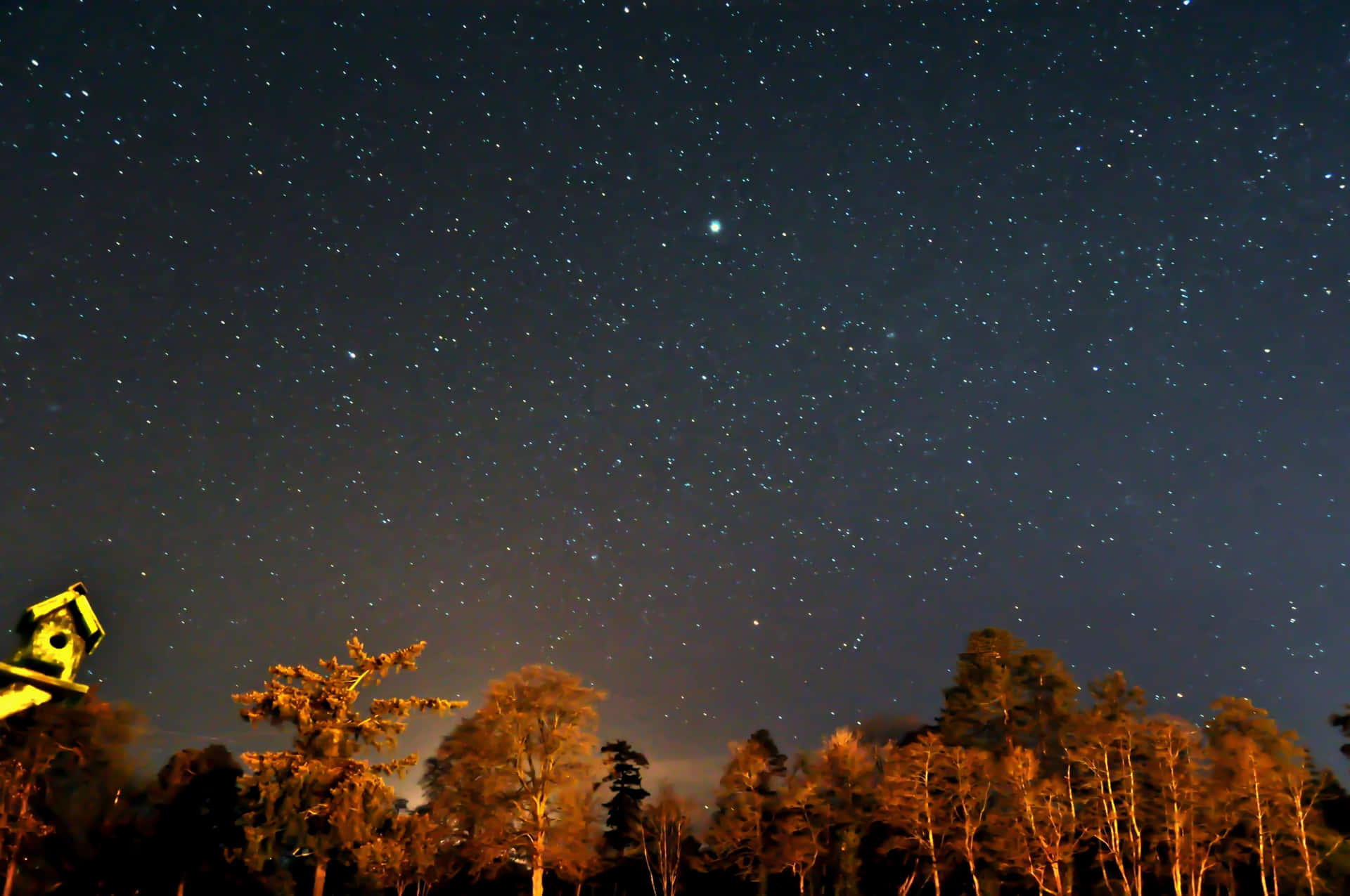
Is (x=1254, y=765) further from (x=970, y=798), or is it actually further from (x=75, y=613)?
(x=75, y=613)

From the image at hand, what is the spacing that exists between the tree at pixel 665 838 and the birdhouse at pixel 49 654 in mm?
49991

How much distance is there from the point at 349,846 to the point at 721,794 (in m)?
26.4

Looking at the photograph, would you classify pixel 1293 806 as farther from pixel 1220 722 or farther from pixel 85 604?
pixel 85 604

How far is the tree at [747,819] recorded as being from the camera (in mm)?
46531

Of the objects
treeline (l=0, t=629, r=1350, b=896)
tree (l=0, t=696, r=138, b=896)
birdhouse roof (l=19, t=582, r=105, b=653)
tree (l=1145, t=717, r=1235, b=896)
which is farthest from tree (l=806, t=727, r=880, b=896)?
birdhouse roof (l=19, t=582, r=105, b=653)

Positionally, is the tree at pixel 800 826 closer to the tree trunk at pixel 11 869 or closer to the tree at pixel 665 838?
the tree at pixel 665 838

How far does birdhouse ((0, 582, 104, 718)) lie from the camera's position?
187 inches

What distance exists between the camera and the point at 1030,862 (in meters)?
36.6

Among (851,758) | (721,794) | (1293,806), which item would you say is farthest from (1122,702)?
(721,794)

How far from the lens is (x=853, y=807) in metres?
47.2

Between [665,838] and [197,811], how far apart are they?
25017 mm

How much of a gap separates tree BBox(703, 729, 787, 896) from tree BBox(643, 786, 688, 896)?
2836 mm

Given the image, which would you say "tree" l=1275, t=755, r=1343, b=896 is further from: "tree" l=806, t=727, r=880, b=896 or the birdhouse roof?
the birdhouse roof

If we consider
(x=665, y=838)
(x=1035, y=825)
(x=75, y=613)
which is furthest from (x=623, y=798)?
(x=75, y=613)
